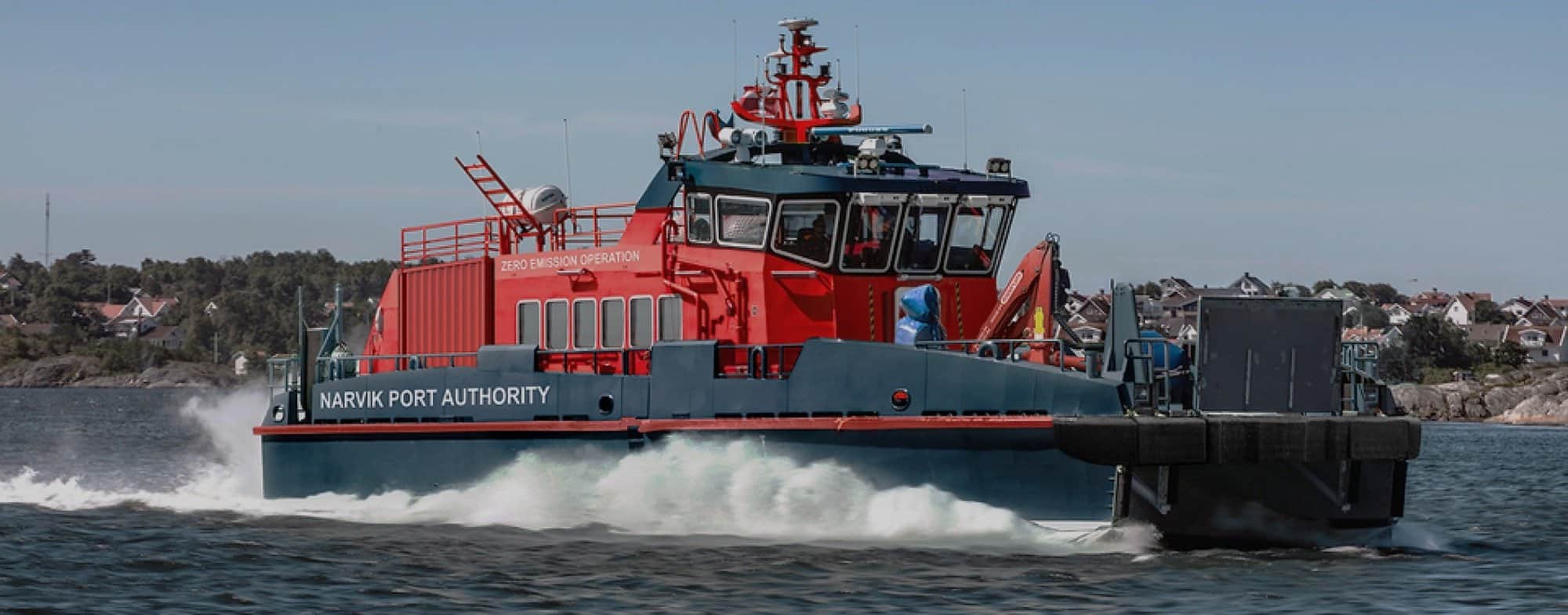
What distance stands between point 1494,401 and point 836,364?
56238mm

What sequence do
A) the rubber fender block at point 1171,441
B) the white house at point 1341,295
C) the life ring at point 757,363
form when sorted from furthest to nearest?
the life ring at point 757,363, the white house at point 1341,295, the rubber fender block at point 1171,441

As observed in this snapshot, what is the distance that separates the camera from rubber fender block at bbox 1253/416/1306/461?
1451 cm

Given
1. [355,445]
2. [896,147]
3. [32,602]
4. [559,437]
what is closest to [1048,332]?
[896,147]

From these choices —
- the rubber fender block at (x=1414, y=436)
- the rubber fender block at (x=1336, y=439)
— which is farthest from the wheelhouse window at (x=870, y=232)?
the rubber fender block at (x=1414, y=436)

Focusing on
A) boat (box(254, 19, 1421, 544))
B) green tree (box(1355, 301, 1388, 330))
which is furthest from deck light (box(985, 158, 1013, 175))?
green tree (box(1355, 301, 1388, 330))

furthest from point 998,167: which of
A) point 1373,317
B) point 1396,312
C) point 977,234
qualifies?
point 1396,312

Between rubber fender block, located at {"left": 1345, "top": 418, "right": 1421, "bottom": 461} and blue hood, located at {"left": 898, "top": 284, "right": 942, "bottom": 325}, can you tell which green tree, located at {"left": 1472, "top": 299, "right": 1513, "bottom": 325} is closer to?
rubber fender block, located at {"left": 1345, "top": 418, "right": 1421, "bottom": 461}

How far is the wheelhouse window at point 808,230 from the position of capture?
55.1 ft

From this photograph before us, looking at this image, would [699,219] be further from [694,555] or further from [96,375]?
[96,375]

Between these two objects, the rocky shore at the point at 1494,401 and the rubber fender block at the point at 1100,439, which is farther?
the rocky shore at the point at 1494,401

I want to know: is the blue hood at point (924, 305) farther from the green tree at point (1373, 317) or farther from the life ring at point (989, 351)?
the green tree at point (1373, 317)

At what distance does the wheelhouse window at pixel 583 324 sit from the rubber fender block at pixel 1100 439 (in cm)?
540

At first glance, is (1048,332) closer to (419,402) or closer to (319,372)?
(419,402)

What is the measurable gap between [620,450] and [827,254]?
245 cm
